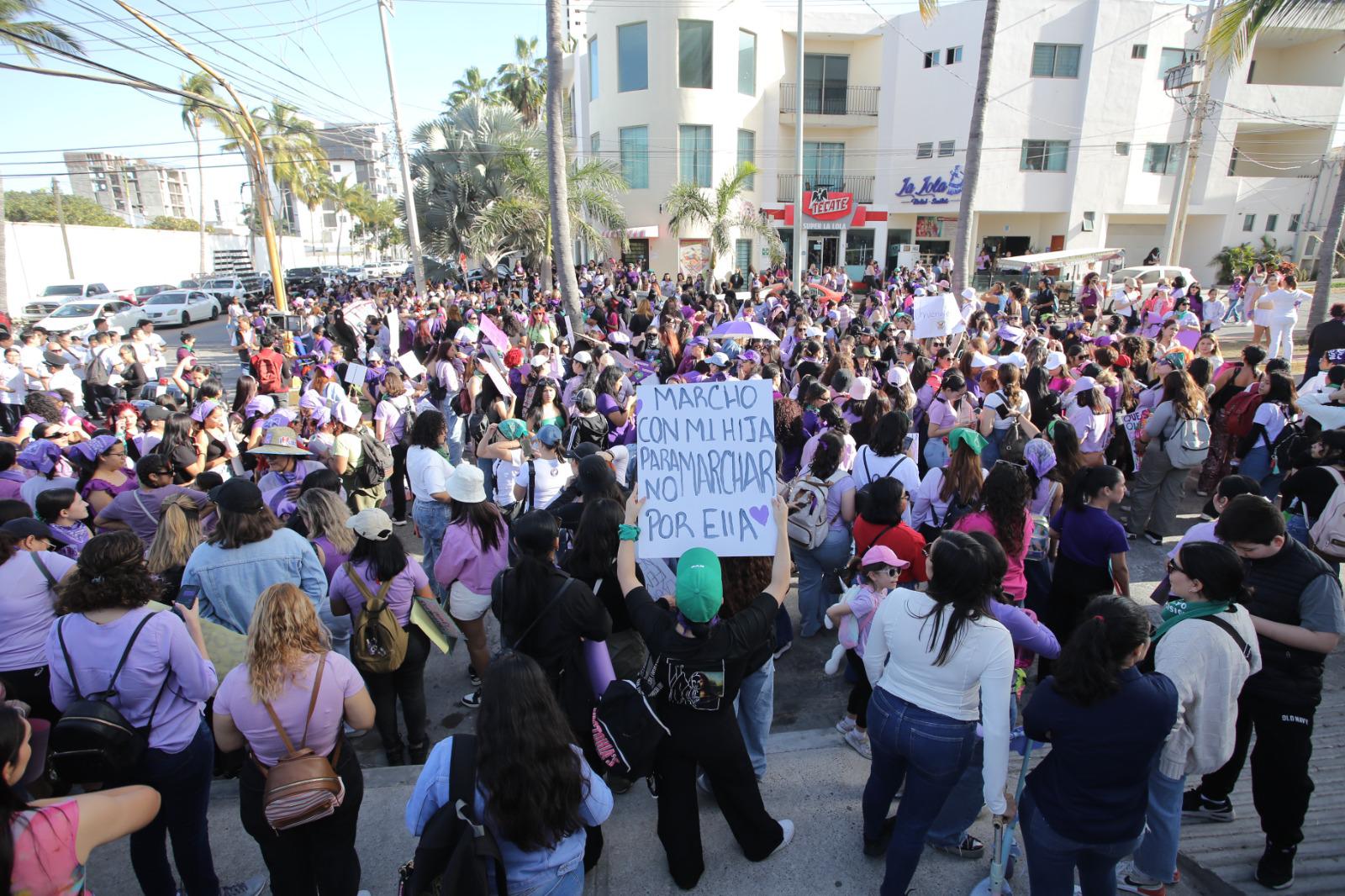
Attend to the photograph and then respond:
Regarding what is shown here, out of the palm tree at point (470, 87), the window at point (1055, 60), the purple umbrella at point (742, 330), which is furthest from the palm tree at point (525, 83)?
the purple umbrella at point (742, 330)

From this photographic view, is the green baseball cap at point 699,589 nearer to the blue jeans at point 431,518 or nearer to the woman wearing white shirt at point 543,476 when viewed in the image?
the woman wearing white shirt at point 543,476

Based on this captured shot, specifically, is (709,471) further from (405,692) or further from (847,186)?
(847,186)

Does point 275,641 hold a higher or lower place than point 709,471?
lower

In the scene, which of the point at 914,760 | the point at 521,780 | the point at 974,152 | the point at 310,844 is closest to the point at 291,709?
the point at 310,844

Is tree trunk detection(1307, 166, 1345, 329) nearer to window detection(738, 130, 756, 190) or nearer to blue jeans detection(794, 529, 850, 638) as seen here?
blue jeans detection(794, 529, 850, 638)

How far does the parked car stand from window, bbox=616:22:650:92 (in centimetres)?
2130

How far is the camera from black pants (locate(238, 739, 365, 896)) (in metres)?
2.76

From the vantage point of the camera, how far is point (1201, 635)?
274 cm

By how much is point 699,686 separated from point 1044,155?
33.9 meters

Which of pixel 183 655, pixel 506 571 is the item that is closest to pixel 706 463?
pixel 506 571

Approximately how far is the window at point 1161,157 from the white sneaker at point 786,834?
118ft

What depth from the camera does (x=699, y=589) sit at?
2.66 m

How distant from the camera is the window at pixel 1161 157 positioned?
30.0 m

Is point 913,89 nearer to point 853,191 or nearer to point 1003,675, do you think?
point 853,191
